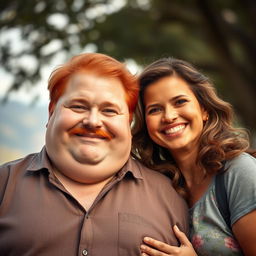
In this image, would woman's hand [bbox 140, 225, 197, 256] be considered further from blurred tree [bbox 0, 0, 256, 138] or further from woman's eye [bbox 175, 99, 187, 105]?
blurred tree [bbox 0, 0, 256, 138]

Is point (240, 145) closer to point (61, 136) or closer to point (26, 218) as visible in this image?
point (61, 136)

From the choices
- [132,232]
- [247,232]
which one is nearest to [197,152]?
[247,232]

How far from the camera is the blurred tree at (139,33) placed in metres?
8.13

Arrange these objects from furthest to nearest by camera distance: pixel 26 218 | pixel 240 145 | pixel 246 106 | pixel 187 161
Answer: pixel 246 106, pixel 187 161, pixel 240 145, pixel 26 218

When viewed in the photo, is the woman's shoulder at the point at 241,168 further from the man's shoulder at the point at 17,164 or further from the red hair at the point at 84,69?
the man's shoulder at the point at 17,164

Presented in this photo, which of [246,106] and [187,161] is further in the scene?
[246,106]

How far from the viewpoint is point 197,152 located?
2939mm

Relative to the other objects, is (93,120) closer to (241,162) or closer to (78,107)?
(78,107)

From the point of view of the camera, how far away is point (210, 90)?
9.81ft

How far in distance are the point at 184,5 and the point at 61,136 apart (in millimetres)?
8326

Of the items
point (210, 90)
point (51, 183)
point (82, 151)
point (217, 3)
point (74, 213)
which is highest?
point (217, 3)

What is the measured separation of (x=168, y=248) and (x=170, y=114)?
88 centimetres

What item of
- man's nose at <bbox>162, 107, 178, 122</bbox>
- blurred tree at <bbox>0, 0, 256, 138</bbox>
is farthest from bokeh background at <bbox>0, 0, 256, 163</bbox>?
man's nose at <bbox>162, 107, 178, 122</bbox>

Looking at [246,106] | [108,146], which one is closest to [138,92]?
[108,146]
